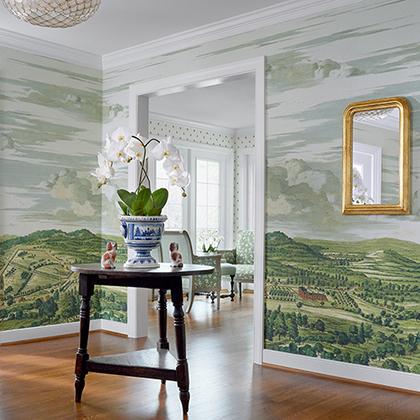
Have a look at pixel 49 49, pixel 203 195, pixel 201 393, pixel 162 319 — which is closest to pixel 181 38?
pixel 49 49

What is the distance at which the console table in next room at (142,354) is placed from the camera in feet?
9.61

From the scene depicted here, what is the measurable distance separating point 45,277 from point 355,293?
2974mm

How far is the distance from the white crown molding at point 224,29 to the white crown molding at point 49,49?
15cm

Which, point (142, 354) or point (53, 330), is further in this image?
point (53, 330)

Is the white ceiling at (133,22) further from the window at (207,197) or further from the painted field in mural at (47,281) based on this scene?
the window at (207,197)

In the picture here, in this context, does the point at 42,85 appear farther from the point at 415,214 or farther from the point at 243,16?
→ the point at 415,214

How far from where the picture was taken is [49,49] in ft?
16.4

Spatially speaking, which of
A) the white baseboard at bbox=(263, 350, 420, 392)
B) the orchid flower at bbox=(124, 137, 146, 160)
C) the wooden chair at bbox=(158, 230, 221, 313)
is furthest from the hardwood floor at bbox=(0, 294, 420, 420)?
the wooden chair at bbox=(158, 230, 221, 313)

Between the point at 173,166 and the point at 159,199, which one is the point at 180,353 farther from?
the point at 173,166

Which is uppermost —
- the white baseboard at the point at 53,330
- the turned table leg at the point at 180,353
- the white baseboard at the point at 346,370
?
the turned table leg at the point at 180,353

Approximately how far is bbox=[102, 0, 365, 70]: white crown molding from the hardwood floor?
2.72 meters

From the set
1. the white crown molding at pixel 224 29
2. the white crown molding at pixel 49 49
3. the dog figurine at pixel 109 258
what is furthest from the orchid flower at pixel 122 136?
the white crown molding at pixel 49 49

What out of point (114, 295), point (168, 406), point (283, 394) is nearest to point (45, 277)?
point (114, 295)

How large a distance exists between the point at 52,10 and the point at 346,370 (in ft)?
9.78
